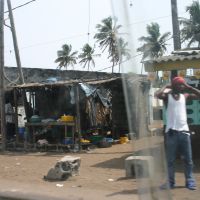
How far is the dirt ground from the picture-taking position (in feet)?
21.1

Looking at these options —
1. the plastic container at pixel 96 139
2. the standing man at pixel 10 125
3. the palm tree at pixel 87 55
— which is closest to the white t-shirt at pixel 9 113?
the standing man at pixel 10 125

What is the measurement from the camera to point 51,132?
1497 cm

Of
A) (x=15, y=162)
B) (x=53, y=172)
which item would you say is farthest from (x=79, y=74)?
(x=53, y=172)

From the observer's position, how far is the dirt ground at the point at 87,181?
→ 6439mm

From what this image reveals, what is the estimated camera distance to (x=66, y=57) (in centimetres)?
6094

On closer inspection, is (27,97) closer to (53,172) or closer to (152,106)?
(53,172)

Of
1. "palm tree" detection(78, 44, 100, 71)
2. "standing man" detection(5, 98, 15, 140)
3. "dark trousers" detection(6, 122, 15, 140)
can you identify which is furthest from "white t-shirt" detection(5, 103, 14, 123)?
"palm tree" detection(78, 44, 100, 71)

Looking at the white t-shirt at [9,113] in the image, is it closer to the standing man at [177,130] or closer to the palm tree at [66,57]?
the standing man at [177,130]

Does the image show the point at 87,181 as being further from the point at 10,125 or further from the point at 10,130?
the point at 10,130

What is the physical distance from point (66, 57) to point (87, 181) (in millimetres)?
→ 53443

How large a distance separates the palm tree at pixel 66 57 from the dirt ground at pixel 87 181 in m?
48.4

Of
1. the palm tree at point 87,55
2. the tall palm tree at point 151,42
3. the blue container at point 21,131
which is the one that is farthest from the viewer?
the palm tree at point 87,55

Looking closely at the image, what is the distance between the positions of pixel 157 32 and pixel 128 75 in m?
0.41

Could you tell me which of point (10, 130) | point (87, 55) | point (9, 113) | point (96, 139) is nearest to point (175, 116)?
point (96, 139)
